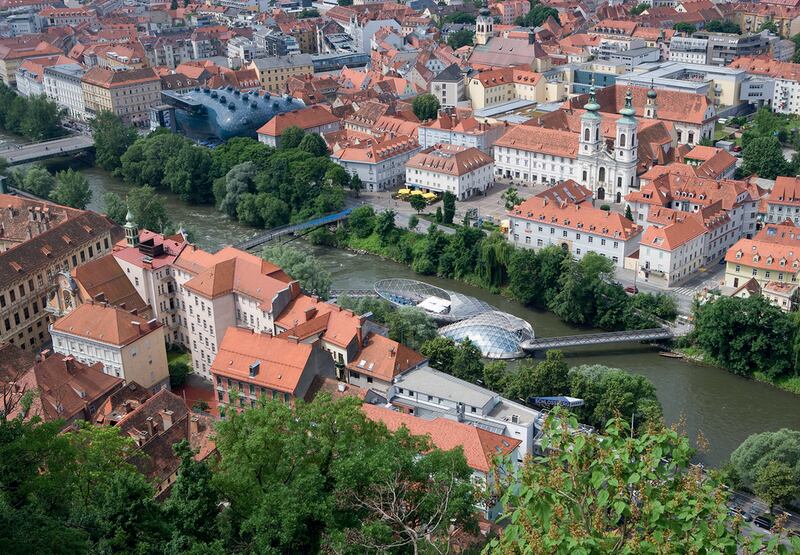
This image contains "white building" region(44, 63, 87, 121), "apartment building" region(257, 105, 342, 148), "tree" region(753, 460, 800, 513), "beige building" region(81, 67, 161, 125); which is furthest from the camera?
"white building" region(44, 63, 87, 121)

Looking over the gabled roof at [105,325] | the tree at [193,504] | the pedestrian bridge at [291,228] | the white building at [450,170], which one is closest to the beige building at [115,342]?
the gabled roof at [105,325]

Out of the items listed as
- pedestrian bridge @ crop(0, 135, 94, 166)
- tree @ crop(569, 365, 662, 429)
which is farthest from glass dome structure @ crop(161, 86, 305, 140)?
tree @ crop(569, 365, 662, 429)

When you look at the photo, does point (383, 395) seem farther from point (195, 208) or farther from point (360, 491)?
point (195, 208)

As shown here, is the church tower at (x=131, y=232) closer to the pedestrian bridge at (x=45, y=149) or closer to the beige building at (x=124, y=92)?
the pedestrian bridge at (x=45, y=149)

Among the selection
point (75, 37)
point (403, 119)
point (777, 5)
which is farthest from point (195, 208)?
point (777, 5)

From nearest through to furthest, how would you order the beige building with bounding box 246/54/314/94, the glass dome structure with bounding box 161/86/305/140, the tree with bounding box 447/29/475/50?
the glass dome structure with bounding box 161/86/305/140, the beige building with bounding box 246/54/314/94, the tree with bounding box 447/29/475/50

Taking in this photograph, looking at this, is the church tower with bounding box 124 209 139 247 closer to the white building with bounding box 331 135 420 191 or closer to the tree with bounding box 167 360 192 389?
the tree with bounding box 167 360 192 389
